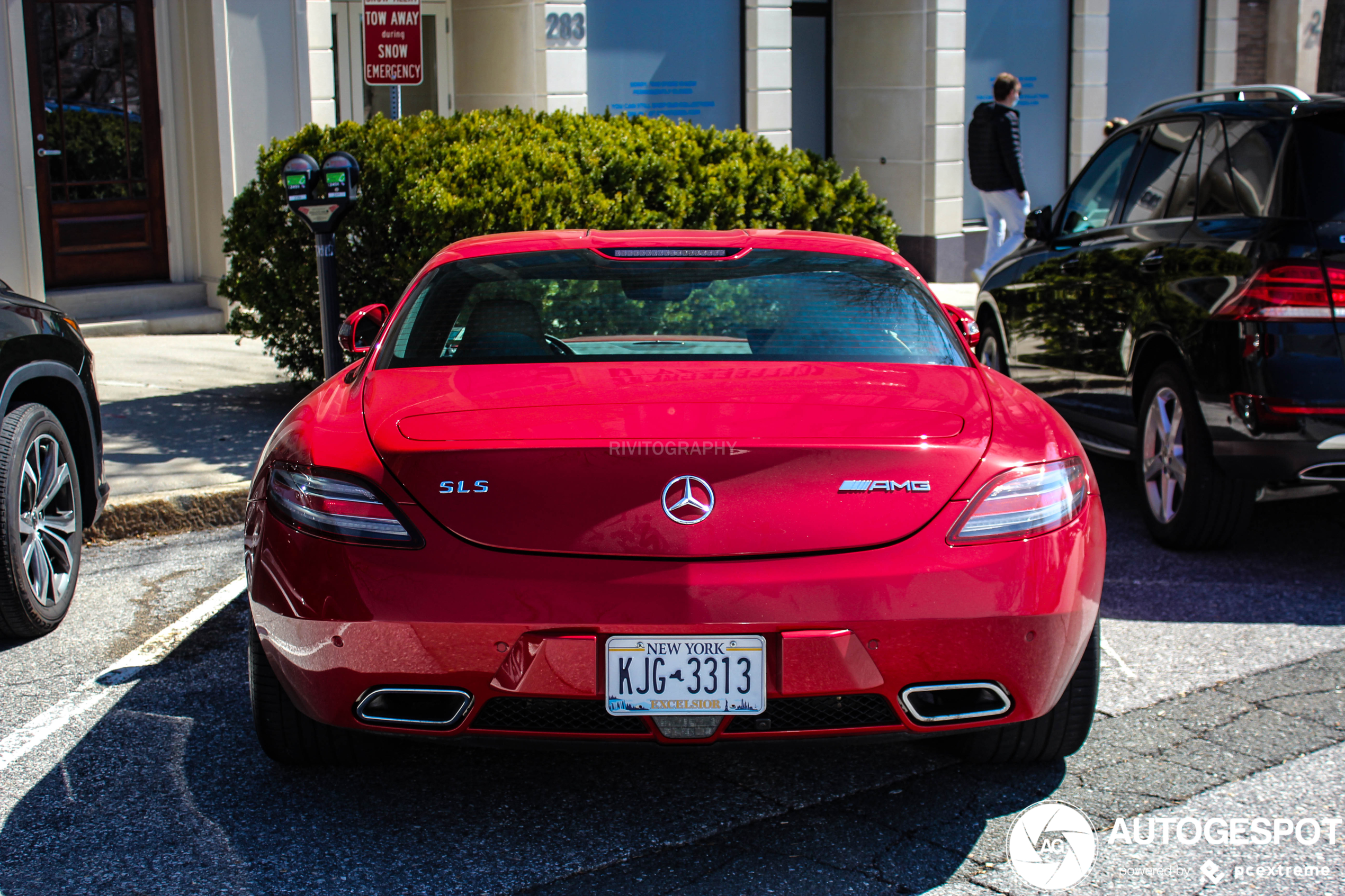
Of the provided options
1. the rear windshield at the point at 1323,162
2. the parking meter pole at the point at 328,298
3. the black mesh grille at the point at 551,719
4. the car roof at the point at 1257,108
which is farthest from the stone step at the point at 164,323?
the black mesh grille at the point at 551,719

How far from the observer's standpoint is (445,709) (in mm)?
3189

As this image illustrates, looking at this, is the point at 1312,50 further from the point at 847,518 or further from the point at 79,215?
the point at 847,518

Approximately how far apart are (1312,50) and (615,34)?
1209 cm

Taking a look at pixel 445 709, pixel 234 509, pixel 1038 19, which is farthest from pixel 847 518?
pixel 1038 19

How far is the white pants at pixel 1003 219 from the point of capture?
13891 mm

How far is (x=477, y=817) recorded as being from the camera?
11.5 feet

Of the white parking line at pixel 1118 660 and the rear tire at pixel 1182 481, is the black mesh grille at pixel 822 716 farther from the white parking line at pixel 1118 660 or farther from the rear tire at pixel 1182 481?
the rear tire at pixel 1182 481

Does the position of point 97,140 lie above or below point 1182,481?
above

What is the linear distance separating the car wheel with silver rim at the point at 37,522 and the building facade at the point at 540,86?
4.37 meters

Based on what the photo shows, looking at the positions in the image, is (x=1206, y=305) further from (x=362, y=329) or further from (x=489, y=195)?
(x=489, y=195)

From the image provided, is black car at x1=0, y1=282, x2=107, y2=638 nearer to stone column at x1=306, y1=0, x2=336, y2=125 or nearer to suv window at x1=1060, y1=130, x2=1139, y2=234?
suv window at x1=1060, y1=130, x2=1139, y2=234

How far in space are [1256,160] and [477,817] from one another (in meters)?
4.18

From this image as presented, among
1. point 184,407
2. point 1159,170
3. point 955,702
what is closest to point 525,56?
point 184,407

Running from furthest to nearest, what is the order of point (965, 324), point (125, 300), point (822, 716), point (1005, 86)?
point (1005, 86)
point (125, 300)
point (965, 324)
point (822, 716)
